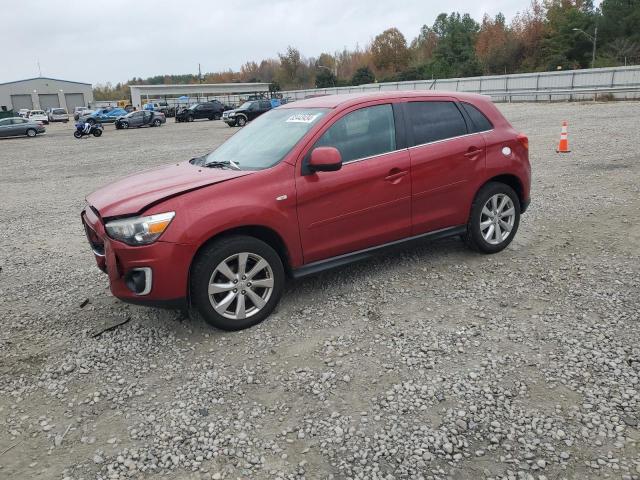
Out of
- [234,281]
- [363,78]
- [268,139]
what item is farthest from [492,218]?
[363,78]

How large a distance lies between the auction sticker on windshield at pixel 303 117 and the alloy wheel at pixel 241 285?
1.38 meters

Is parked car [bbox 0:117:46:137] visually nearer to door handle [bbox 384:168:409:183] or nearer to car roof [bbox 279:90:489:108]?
car roof [bbox 279:90:489:108]

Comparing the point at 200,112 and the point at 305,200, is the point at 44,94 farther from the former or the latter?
the point at 305,200

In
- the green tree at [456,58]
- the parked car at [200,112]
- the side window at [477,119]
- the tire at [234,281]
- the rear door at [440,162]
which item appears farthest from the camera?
the green tree at [456,58]

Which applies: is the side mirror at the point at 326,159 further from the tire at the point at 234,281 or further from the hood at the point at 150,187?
the tire at the point at 234,281

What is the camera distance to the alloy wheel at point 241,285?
4105mm

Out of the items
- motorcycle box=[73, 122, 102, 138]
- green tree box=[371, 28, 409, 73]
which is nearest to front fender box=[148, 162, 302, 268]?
motorcycle box=[73, 122, 102, 138]

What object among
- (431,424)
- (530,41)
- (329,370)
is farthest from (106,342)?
(530,41)

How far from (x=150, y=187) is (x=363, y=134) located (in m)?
1.93

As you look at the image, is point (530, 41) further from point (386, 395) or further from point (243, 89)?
point (386, 395)

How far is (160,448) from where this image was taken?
298 cm

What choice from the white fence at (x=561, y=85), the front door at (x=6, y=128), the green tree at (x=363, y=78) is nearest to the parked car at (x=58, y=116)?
the front door at (x=6, y=128)

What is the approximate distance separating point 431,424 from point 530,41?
248 ft

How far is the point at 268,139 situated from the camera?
489 cm
